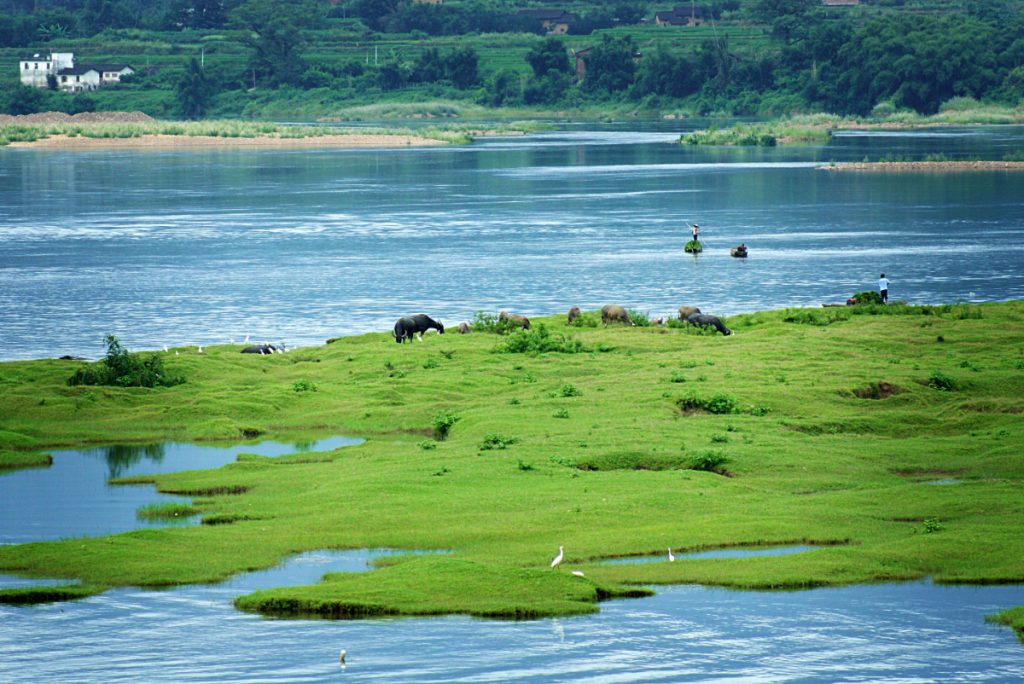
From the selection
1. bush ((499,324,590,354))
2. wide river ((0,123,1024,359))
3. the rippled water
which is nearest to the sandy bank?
wide river ((0,123,1024,359))

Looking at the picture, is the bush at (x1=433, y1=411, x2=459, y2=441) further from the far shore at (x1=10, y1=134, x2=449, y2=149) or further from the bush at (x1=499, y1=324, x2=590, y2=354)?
the far shore at (x1=10, y1=134, x2=449, y2=149)

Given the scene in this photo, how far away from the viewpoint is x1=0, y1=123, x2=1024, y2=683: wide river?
23859 mm

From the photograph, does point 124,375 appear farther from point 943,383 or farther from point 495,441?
point 943,383

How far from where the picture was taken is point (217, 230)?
99.3m

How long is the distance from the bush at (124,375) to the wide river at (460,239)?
10.6 metres

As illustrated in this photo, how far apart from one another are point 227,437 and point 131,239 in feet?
192

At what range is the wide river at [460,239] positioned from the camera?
65.6 meters

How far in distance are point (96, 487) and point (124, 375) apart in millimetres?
9201

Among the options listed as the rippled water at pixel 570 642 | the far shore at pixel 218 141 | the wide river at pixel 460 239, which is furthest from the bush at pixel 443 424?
the far shore at pixel 218 141

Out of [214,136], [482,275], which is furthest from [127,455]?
[214,136]

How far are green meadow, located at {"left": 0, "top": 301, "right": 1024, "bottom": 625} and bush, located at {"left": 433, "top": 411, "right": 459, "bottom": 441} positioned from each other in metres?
0.23

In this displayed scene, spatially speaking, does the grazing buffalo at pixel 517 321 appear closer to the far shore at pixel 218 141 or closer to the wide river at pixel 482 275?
the wide river at pixel 482 275

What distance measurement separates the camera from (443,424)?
38.7m

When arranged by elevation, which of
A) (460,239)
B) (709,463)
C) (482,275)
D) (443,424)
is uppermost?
(709,463)
